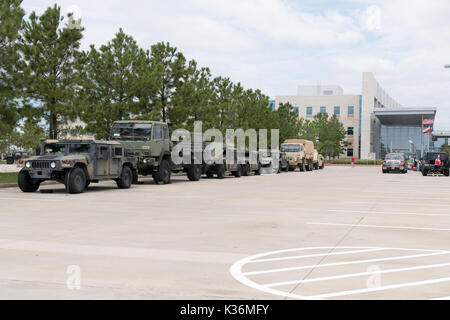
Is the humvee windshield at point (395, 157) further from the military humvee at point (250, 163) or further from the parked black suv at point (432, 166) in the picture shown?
the military humvee at point (250, 163)

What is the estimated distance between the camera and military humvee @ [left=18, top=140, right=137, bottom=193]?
17891mm

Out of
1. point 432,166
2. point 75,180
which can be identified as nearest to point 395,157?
point 432,166

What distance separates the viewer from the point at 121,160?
818 inches

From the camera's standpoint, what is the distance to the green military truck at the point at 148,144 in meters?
22.9

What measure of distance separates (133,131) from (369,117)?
76325 mm

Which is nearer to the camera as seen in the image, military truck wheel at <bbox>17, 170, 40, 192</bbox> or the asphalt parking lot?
the asphalt parking lot

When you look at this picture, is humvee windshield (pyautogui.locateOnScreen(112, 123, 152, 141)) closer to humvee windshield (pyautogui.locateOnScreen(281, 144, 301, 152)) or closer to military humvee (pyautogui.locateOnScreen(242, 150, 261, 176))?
military humvee (pyautogui.locateOnScreen(242, 150, 261, 176))

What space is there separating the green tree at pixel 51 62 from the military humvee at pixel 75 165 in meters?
8.14

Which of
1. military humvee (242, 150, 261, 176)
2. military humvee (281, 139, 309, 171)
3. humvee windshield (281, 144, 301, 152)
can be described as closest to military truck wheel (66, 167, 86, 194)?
military humvee (242, 150, 261, 176)

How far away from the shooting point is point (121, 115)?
31156 millimetres

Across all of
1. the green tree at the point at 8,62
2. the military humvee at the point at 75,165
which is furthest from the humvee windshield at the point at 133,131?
the green tree at the point at 8,62

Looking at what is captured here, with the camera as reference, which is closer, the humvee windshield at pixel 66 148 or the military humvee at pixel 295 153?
the humvee windshield at pixel 66 148

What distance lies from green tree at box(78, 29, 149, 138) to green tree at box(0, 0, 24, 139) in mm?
4777

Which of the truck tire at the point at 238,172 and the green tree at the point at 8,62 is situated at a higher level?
the green tree at the point at 8,62
